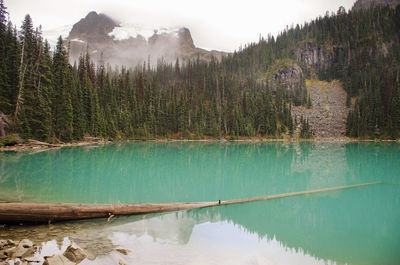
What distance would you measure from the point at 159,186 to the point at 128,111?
68.0 m

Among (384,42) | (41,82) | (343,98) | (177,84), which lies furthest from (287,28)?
(41,82)

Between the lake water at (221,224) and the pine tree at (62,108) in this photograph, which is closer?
the lake water at (221,224)

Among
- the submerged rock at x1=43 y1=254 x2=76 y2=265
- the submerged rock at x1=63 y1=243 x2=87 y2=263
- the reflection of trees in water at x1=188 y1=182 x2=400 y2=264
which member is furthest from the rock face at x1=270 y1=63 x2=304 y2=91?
the submerged rock at x1=43 y1=254 x2=76 y2=265

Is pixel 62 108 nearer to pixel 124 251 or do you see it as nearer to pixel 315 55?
pixel 124 251

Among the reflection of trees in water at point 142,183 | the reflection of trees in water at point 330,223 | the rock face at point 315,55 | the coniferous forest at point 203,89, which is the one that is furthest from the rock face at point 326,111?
the reflection of trees in water at point 330,223

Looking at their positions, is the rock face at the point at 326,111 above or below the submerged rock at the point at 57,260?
above

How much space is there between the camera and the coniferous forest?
46.7 metres

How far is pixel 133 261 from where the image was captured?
7.64 meters

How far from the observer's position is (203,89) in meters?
116

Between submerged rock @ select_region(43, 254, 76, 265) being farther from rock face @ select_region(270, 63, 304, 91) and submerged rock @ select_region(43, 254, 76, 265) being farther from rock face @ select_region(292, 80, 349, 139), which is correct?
rock face @ select_region(270, 63, 304, 91)

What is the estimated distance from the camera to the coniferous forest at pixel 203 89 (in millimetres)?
46719

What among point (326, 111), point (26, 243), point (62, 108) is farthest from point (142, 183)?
point (326, 111)

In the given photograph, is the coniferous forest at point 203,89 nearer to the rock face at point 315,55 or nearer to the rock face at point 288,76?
the rock face at point 315,55

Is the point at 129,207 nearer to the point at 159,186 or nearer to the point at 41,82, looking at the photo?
the point at 159,186
